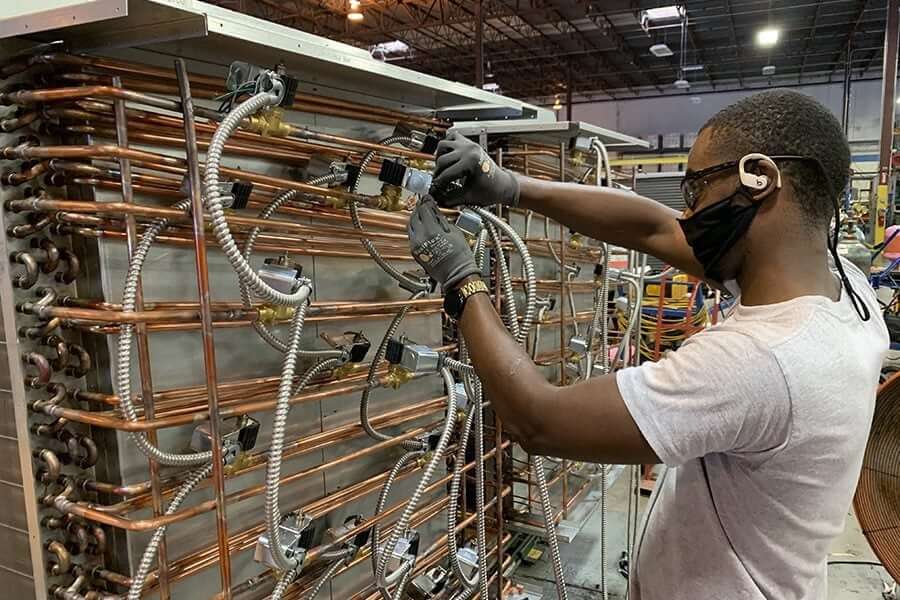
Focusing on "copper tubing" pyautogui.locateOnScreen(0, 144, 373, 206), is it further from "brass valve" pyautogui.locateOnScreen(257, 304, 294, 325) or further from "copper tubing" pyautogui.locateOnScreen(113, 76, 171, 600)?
"brass valve" pyautogui.locateOnScreen(257, 304, 294, 325)

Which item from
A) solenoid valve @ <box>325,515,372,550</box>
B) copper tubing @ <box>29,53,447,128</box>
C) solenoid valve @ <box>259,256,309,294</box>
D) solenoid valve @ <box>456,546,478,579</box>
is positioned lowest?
solenoid valve @ <box>456,546,478,579</box>

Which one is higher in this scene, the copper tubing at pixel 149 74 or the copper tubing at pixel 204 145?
the copper tubing at pixel 149 74

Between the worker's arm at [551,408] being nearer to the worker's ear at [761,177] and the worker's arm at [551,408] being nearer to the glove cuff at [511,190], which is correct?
the worker's ear at [761,177]

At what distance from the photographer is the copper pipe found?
3.39 feet

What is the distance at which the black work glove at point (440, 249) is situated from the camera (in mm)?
1114

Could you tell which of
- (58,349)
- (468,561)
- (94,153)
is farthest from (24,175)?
(468,561)

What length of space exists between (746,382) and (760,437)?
104 mm

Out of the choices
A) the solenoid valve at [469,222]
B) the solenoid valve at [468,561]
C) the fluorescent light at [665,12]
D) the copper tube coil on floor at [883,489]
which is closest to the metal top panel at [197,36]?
the solenoid valve at [469,222]

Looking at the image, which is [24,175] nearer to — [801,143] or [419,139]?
[419,139]

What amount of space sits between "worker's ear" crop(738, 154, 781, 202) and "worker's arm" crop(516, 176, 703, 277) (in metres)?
0.57

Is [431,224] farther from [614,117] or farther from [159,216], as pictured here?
[614,117]

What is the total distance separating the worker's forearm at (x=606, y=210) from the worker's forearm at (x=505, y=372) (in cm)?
60

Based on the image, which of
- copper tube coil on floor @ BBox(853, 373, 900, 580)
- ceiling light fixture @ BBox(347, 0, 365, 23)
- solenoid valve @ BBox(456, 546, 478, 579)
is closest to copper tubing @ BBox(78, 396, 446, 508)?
solenoid valve @ BBox(456, 546, 478, 579)

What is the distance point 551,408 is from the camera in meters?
0.95
